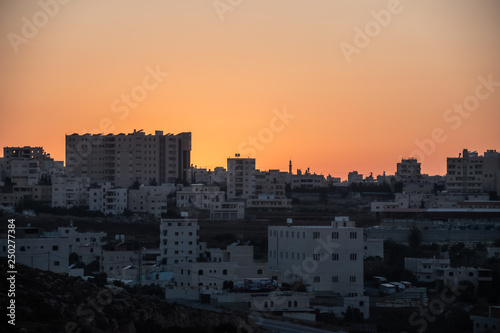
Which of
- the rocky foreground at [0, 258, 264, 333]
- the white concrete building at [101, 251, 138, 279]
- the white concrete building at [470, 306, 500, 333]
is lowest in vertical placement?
the white concrete building at [470, 306, 500, 333]

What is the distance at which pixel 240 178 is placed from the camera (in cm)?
7556

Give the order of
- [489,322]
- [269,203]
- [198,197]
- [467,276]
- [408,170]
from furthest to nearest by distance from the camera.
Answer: [408,170] < [269,203] < [198,197] < [467,276] < [489,322]

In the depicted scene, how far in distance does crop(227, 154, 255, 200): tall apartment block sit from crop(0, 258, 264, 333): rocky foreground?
44.6 meters

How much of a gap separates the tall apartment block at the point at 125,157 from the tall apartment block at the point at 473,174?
1929cm

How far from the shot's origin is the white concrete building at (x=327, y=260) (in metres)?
39.3

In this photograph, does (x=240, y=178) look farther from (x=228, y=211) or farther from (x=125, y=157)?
(x=228, y=211)

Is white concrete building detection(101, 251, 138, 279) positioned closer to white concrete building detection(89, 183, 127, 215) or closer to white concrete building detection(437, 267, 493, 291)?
white concrete building detection(437, 267, 493, 291)

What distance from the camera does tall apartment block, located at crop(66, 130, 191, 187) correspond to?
76875mm

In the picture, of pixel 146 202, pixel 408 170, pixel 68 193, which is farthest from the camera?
pixel 408 170

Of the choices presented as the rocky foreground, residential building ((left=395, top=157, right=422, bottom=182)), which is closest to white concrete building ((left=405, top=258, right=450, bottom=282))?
the rocky foreground

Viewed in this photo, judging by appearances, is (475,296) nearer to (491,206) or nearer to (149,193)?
(491,206)

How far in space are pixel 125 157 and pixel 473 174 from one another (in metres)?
23.4
